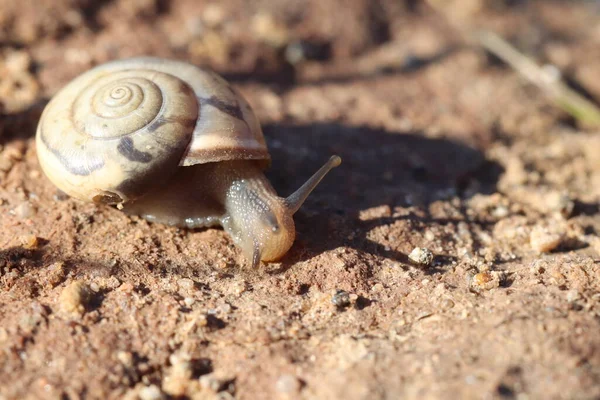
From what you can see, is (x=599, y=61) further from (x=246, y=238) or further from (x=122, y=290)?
(x=122, y=290)

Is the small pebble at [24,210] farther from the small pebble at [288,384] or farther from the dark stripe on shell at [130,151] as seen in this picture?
the small pebble at [288,384]

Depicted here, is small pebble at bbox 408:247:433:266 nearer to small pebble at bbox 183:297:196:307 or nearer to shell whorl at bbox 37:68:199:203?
small pebble at bbox 183:297:196:307

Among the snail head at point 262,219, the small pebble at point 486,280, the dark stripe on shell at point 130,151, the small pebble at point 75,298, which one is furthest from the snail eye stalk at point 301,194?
the small pebble at point 75,298

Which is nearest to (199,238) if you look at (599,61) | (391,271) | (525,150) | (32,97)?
(391,271)

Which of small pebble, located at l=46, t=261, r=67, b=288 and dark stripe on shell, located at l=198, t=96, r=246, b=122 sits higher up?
dark stripe on shell, located at l=198, t=96, r=246, b=122

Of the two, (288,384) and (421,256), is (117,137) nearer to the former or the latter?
(288,384)

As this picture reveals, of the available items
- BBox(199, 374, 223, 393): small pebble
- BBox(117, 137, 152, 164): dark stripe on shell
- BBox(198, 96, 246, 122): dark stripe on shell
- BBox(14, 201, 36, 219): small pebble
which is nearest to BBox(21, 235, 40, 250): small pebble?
BBox(14, 201, 36, 219): small pebble

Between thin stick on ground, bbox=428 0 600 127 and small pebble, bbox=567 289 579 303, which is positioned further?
thin stick on ground, bbox=428 0 600 127
